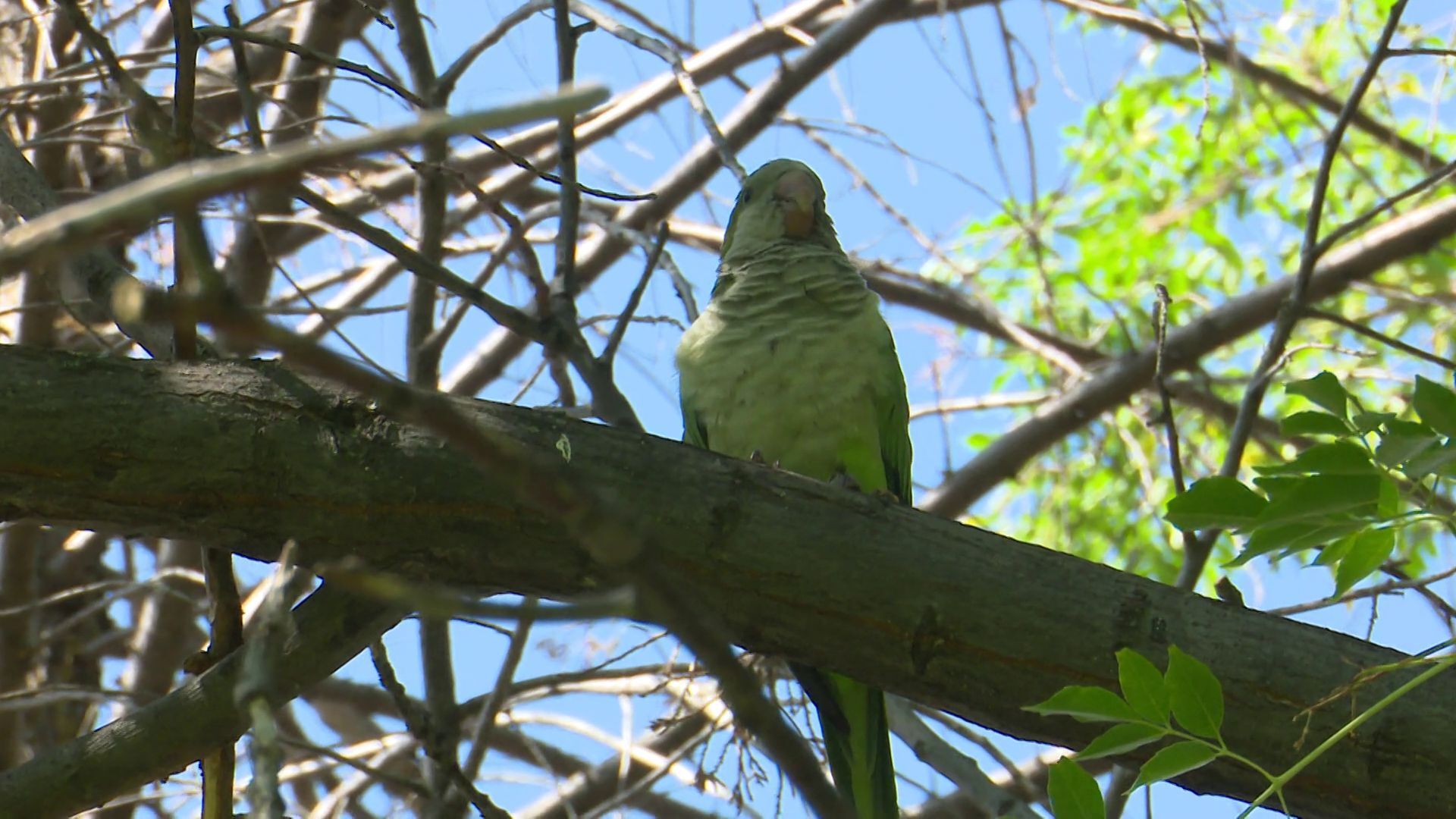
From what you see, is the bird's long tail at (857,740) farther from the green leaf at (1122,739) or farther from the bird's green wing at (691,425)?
the green leaf at (1122,739)

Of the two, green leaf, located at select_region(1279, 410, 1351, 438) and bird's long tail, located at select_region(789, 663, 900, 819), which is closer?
green leaf, located at select_region(1279, 410, 1351, 438)

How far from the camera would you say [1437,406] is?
190 cm

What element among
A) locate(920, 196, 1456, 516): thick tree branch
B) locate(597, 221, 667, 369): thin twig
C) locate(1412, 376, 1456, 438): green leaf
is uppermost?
locate(920, 196, 1456, 516): thick tree branch

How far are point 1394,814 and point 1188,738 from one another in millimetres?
598

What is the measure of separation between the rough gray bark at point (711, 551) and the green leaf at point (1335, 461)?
346 mm

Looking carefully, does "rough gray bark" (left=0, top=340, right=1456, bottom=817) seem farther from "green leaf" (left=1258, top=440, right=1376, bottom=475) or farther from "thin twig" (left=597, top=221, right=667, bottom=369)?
"thin twig" (left=597, top=221, right=667, bottom=369)

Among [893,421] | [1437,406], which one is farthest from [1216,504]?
[893,421]

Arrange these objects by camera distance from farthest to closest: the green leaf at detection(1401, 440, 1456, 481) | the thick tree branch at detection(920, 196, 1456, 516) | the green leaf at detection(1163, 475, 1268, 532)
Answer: the thick tree branch at detection(920, 196, 1456, 516) < the green leaf at detection(1163, 475, 1268, 532) < the green leaf at detection(1401, 440, 1456, 481)

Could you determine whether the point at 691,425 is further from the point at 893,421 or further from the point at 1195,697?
the point at 1195,697

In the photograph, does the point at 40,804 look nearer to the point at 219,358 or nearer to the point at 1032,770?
the point at 219,358

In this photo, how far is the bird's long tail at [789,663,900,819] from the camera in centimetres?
288

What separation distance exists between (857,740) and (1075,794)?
4.26ft

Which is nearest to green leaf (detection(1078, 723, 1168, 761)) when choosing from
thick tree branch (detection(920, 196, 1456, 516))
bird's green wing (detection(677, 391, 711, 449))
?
bird's green wing (detection(677, 391, 711, 449))

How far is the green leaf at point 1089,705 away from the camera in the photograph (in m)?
1.65
